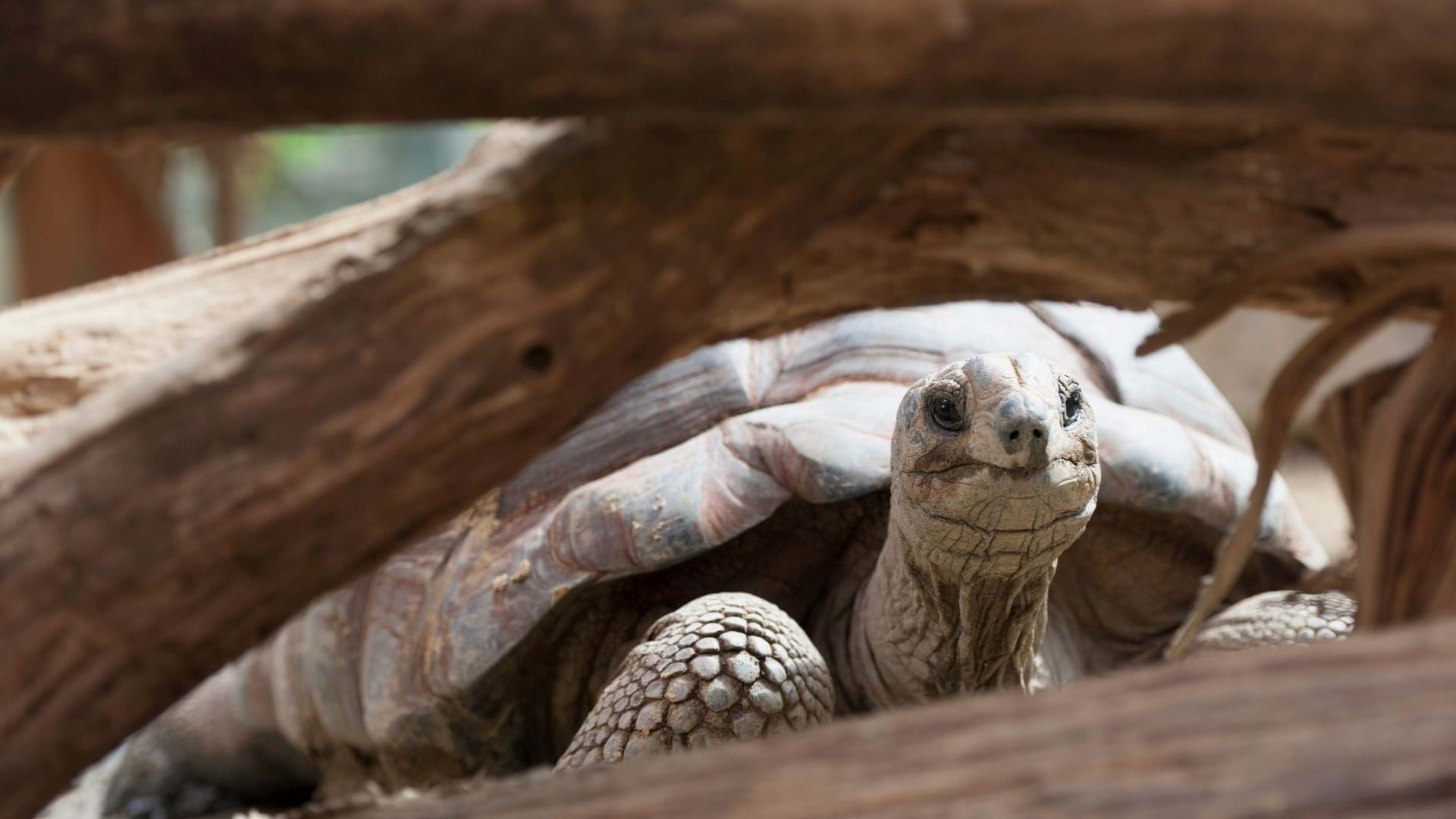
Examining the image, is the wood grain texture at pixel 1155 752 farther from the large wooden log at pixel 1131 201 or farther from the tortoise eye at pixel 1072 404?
the tortoise eye at pixel 1072 404

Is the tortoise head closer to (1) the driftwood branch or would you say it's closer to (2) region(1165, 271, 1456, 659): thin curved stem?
(2) region(1165, 271, 1456, 659): thin curved stem

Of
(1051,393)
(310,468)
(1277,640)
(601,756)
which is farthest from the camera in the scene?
(1277,640)

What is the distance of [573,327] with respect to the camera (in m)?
1.27

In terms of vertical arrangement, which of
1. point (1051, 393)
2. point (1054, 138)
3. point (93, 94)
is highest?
point (93, 94)

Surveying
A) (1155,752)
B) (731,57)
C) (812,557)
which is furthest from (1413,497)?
(812,557)

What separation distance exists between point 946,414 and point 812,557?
87cm

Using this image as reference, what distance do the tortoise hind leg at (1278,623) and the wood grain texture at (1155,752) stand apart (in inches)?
73.3

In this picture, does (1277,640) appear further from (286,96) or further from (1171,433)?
(286,96)

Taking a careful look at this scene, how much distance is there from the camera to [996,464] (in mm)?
2277

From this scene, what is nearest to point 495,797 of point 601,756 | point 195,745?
point 601,756

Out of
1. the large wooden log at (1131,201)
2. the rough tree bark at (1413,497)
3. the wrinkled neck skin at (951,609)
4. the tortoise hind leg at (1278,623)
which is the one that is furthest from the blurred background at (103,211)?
the rough tree bark at (1413,497)

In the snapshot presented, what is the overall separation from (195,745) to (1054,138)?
367 centimetres

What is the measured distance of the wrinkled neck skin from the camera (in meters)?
2.40

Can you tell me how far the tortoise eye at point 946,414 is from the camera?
234cm
